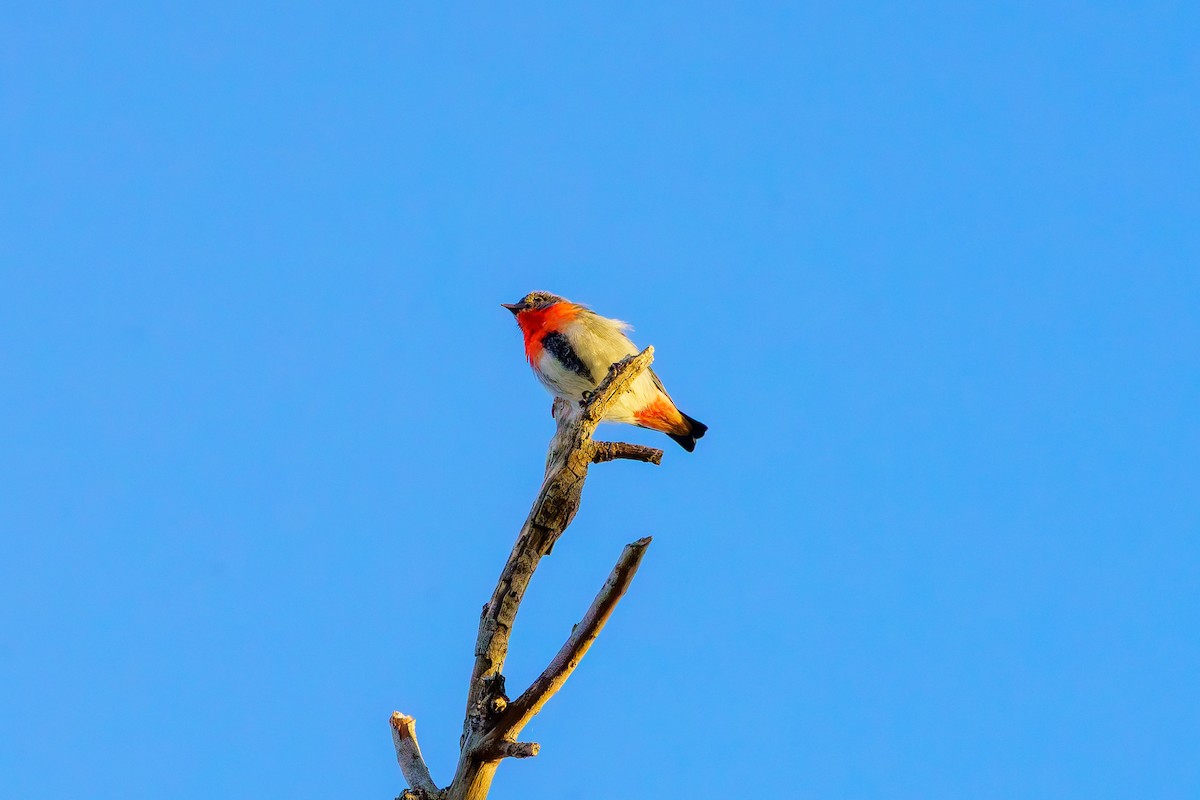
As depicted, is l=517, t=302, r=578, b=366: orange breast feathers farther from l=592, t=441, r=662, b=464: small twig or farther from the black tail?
l=592, t=441, r=662, b=464: small twig

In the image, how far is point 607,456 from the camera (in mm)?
7305

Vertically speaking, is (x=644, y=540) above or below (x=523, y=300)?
below

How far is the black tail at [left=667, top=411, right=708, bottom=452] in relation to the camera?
1028cm

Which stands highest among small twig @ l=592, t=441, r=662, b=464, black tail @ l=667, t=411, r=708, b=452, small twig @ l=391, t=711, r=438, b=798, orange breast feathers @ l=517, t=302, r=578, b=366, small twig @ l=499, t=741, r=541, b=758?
orange breast feathers @ l=517, t=302, r=578, b=366

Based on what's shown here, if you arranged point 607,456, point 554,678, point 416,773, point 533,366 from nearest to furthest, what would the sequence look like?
1. point 554,678
2. point 416,773
3. point 607,456
4. point 533,366

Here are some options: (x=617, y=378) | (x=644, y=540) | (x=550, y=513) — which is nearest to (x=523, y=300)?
(x=617, y=378)

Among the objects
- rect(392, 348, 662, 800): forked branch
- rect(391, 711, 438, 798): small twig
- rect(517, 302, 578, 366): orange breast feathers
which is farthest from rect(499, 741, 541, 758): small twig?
rect(517, 302, 578, 366): orange breast feathers

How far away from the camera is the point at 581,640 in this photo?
5934mm

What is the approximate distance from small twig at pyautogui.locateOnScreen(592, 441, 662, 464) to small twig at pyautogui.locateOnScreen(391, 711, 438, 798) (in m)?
2.21

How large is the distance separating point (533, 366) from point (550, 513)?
3.50m

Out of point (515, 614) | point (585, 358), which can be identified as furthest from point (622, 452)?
point (585, 358)

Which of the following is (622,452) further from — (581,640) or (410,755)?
(410,755)

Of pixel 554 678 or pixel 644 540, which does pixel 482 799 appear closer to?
pixel 554 678

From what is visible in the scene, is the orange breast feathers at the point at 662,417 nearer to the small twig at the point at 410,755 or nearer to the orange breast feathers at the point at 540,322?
the orange breast feathers at the point at 540,322
